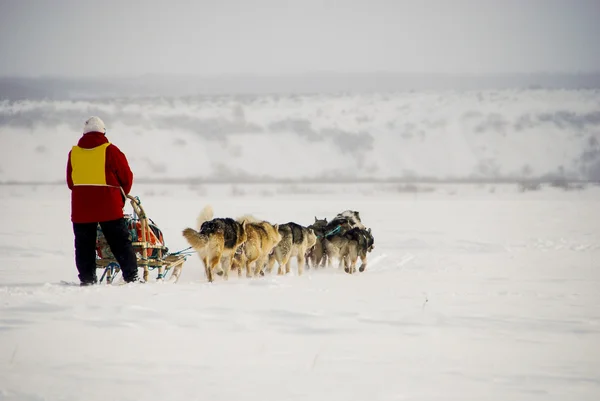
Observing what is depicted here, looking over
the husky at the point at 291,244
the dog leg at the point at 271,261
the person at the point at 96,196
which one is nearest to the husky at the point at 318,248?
the husky at the point at 291,244

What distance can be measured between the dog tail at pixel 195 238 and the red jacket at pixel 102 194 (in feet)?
Answer: 3.09

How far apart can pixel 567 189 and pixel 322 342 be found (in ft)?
98.7

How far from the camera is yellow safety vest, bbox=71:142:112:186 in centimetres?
667

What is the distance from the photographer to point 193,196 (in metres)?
29.0

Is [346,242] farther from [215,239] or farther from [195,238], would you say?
[195,238]

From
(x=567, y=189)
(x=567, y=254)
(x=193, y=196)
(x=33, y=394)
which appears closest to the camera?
(x=33, y=394)

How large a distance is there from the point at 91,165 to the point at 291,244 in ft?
10.3

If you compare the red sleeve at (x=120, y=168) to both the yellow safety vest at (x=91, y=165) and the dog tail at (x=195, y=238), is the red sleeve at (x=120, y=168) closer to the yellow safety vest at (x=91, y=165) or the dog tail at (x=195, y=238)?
the yellow safety vest at (x=91, y=165)

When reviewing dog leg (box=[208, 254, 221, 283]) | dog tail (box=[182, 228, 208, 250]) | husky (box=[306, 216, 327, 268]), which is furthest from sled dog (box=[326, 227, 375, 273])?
dog tail (box=[182, 228, 208, 250])

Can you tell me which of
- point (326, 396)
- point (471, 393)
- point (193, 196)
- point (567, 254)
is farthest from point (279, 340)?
point (193, 196)

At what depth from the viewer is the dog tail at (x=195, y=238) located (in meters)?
7.50

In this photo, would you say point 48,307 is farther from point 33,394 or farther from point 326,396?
point 326,396

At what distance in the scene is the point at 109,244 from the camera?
6.81 m

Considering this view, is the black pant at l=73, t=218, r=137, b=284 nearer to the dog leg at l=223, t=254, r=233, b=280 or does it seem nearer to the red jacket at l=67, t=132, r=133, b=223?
the red jacket at l=67, t=132, r=133, b=223
